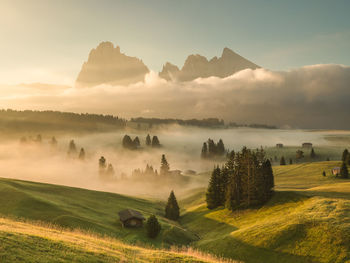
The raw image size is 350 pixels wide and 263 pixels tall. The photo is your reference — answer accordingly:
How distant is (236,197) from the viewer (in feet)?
245

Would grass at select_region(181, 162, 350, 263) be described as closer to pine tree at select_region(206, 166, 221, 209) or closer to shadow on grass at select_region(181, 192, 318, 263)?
shadow on grass at select_region(181, 192, 318, 263)

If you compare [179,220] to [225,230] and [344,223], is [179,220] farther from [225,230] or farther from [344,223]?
[344,223]

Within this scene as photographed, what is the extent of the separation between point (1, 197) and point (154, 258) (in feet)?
Result: 164

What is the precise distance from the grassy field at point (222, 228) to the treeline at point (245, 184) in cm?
352

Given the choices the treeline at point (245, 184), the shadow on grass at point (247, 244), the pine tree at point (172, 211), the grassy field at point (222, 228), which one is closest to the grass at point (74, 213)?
the grassy field at point (222, 228)

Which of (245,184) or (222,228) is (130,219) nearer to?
(222,228)

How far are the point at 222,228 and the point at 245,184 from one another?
17324 mm

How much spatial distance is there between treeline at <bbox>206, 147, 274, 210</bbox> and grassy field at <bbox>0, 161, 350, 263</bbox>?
352cm

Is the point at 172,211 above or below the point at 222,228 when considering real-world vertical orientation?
below

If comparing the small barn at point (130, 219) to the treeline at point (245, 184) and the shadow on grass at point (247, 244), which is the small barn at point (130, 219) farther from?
the treeline at point (245, 184)

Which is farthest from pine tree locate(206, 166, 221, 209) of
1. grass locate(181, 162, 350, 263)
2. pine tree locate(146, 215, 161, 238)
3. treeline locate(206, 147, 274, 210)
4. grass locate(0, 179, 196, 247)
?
pine tree locate(146, 215, 161, 238)

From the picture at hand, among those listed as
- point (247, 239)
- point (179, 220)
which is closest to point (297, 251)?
point (247, 239)

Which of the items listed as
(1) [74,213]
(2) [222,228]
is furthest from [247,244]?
(1) [74,213]

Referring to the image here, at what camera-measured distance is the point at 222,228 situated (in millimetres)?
62812
